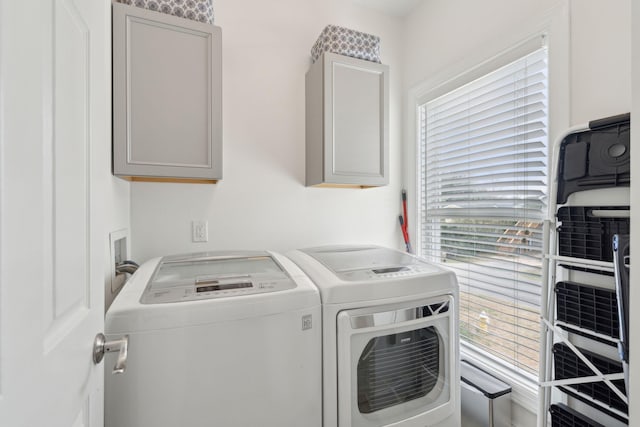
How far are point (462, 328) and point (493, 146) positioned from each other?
1.14 m

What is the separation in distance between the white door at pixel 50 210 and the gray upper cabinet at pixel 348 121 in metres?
1.19

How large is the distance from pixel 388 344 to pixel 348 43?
1680 mm

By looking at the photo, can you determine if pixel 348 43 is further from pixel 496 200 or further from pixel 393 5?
pixel 496 200

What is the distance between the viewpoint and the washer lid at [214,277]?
3.61 ft

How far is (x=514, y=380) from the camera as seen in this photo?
1.58 meters

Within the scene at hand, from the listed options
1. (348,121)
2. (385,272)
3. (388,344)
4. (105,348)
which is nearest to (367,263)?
(385,272)

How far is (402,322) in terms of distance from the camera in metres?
1.30

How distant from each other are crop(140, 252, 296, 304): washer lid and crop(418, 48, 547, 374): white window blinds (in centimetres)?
120

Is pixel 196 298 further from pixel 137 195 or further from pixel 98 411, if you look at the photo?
pixel 137 195

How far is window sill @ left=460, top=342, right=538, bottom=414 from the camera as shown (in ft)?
4.88

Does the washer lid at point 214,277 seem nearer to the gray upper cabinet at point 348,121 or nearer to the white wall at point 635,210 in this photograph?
the gray upper cabinet at point 348,121

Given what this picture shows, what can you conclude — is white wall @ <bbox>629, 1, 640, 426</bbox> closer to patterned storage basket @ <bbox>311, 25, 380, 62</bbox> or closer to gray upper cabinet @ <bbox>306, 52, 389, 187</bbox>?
gray upper cabinet @ <bbox>306, 52, 389, 187</bbox>

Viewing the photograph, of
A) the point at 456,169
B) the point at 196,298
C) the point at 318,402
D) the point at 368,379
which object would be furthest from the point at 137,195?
the point at 456,169

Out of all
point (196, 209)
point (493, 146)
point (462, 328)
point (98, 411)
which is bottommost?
point (462, 328)
